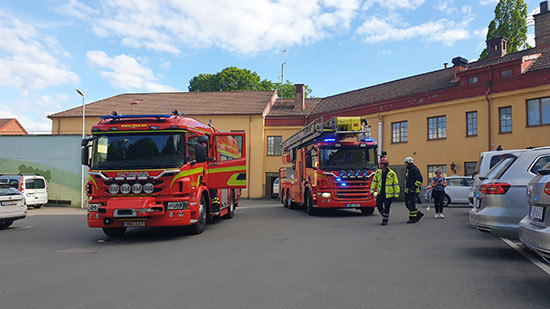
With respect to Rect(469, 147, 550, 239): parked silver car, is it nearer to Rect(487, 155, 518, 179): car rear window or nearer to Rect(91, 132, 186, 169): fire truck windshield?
Rect(487, 155, 518, 179): car rear window

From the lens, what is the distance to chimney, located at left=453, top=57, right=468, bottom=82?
2815 cm

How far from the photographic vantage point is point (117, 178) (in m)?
9.49

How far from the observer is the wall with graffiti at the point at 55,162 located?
79.2ft

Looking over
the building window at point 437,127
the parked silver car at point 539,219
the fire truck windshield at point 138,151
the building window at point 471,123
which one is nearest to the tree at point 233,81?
the building window at point 437,127

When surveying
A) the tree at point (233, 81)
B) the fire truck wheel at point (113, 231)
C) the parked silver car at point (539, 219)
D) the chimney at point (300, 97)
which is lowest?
the fire truck wheel at point (113, 231)

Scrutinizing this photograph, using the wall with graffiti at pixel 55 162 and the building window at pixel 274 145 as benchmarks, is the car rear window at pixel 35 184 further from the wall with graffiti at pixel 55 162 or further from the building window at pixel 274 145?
the building window at pixel 274 145

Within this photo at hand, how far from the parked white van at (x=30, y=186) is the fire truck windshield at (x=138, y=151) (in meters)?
13.4

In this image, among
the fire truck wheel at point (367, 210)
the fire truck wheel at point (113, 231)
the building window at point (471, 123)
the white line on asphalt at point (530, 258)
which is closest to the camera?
the white line on asphalt at point (530, 258)

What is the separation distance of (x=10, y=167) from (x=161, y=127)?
20.2 m

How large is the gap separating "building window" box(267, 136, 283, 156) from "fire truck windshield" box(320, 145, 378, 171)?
22635mm

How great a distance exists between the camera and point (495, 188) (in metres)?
6.96

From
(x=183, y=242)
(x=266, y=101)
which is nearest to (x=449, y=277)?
(x=183, y=242)

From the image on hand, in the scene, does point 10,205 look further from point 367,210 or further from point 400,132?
point 400,132

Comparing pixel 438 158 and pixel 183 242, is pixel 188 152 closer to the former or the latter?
pixel 183 242
